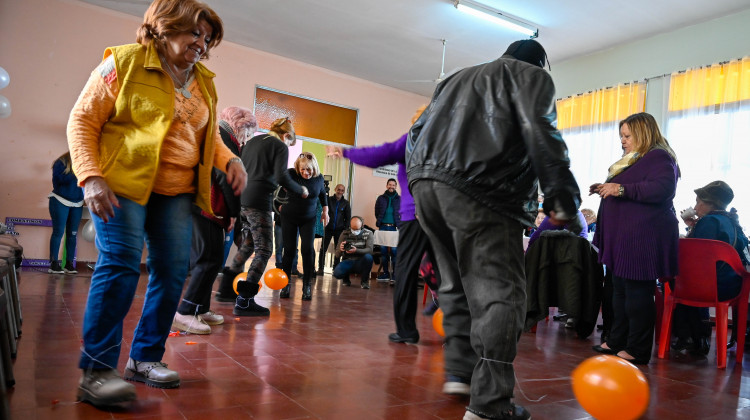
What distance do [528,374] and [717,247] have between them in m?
1.65

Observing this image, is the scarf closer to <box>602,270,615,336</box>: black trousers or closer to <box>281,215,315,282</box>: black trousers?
<box>602,270,615,336</box>: black trousers

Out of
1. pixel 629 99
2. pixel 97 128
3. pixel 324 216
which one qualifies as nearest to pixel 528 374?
pixel 97 128

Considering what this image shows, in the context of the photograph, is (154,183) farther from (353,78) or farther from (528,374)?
(353,78)

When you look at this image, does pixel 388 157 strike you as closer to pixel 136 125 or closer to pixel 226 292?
pixel 136 125

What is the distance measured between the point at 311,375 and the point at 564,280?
2.43 m

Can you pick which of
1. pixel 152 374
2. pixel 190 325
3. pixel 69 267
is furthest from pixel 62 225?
pixel 152 374

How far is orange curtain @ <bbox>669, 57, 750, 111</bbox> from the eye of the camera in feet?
21.5

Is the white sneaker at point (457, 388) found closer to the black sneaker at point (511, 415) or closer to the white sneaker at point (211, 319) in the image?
the black sneaker at point (511, 415)

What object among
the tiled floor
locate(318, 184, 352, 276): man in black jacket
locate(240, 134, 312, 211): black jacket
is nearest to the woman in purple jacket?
the tiled floor

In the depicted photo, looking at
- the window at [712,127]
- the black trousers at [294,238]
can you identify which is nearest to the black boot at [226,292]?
the black trousers at [294,238]

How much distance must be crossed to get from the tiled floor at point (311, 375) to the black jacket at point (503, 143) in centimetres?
87

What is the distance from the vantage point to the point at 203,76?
220cm

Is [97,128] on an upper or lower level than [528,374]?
upper

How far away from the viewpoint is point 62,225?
680cm
